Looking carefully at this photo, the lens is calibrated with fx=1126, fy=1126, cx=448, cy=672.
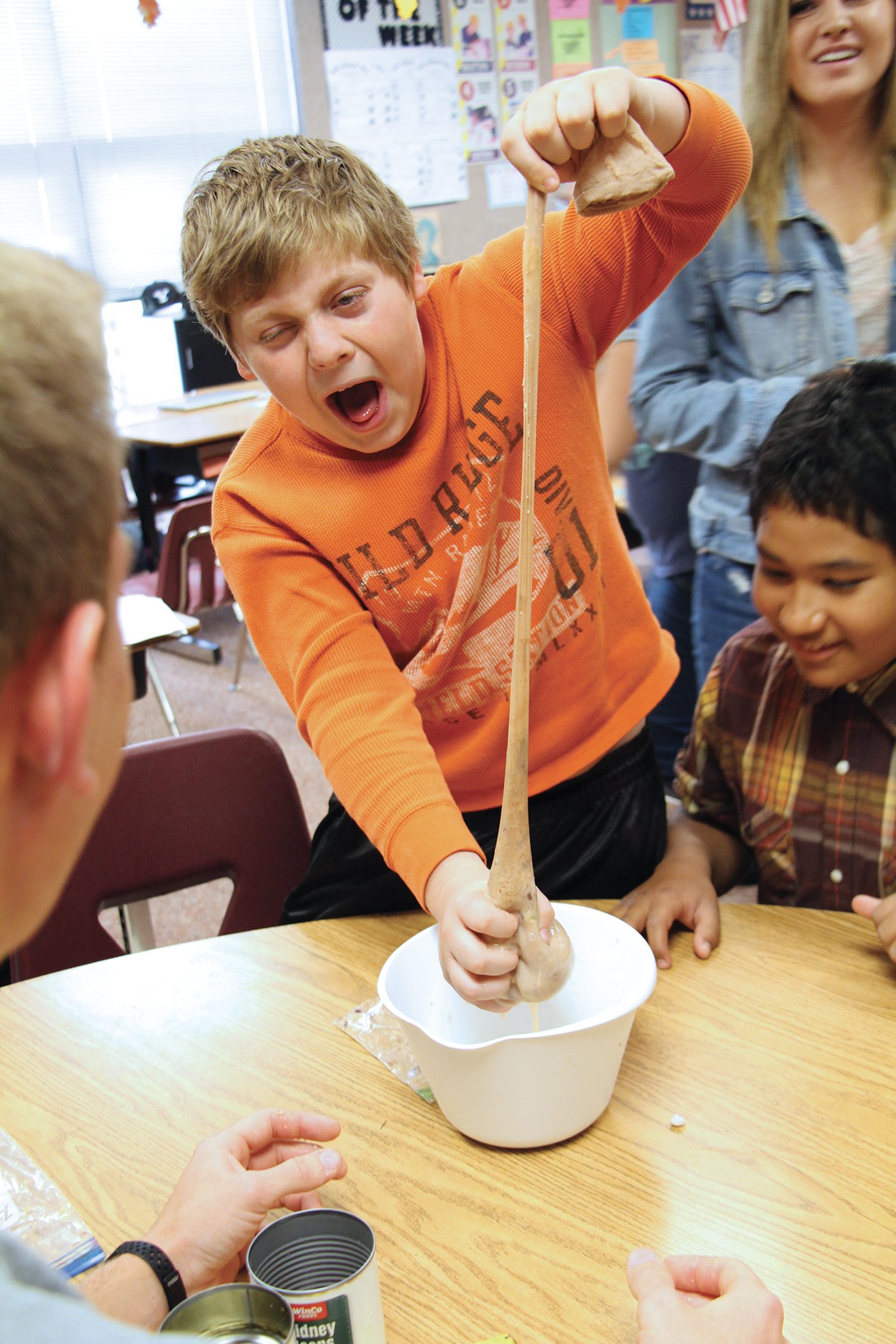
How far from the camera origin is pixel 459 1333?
667 mm

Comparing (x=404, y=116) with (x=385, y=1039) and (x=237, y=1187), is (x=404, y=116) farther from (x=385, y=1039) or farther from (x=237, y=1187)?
(x=237, y=1187)

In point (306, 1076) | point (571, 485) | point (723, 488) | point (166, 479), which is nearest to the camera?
point (306, 1076)

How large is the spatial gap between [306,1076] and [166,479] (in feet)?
11.6

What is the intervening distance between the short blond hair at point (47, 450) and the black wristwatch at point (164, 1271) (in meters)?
0.47

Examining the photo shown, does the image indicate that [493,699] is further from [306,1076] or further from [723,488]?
[723,488]

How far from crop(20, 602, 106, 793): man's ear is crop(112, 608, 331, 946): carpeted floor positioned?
6.98 feet

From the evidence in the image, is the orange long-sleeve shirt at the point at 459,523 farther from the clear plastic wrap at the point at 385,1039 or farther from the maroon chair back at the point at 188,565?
the maroon chair back at the point at 188,565

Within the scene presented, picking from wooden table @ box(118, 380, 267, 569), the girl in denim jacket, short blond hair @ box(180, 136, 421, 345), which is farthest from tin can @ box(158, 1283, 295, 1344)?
wooden table @ box(118, 380, 267, 569)

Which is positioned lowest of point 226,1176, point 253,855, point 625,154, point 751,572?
point 253,855

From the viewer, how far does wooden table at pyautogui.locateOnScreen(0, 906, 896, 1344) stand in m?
0.69

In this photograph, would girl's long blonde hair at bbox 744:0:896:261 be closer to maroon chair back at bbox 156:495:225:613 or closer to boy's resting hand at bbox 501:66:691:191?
boy's resting hand at bbox 501:66:691:191

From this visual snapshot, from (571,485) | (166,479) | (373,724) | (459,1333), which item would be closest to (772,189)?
(571,485)

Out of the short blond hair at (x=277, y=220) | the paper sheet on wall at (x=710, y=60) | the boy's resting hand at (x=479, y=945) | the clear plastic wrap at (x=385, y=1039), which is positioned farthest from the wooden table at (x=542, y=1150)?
the paper sheet on wall at (x=710, y=60)

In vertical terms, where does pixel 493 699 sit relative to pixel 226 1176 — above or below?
above
